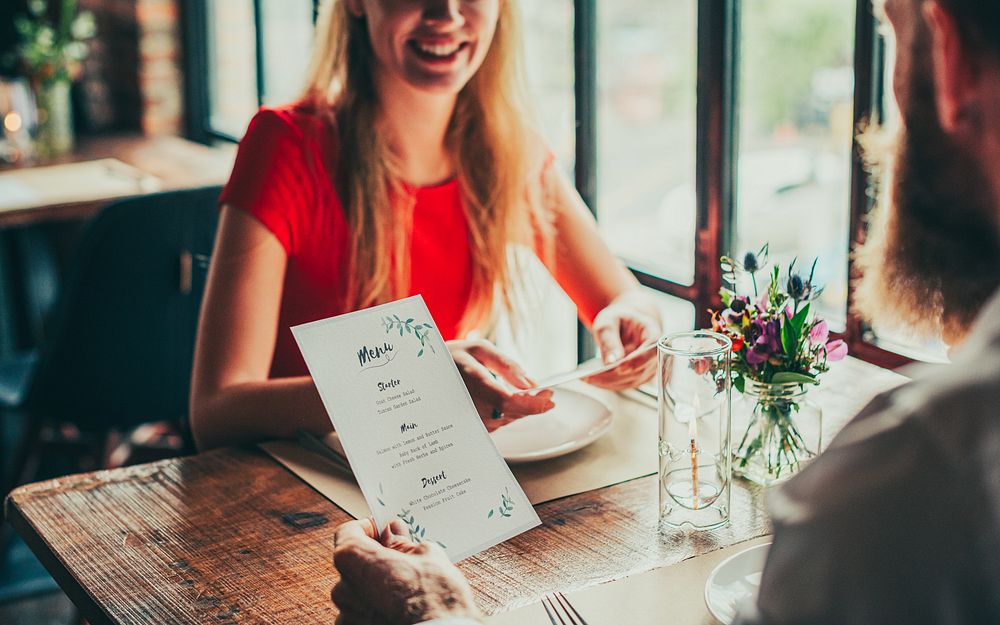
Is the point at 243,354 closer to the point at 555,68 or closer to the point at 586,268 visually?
the point at 586,268

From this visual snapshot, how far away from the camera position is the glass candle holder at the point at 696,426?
1.17 metres

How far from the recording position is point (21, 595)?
108 inches

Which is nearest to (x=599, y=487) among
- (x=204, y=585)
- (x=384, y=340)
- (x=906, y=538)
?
(x=384, y=340)

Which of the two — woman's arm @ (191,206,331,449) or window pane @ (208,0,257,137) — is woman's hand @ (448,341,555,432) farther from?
window pane @ (208,0,257,137)

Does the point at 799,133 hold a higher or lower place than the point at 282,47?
lower

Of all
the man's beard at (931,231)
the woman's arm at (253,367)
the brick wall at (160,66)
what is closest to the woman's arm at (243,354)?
the woman's arm at (253,367)

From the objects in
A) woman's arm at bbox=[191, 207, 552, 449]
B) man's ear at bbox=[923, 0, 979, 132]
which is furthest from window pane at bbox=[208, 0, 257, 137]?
man's ear at bbox=[923, 0, 979, 132]

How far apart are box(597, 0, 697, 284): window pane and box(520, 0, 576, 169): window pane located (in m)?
0.11

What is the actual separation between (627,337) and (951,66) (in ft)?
3.06

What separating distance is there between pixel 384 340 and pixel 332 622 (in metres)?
0.27

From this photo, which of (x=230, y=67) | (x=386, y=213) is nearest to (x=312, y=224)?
(x=386, y=213)

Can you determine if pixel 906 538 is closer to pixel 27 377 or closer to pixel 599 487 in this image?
pixel 599 487

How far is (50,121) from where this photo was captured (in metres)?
3.90

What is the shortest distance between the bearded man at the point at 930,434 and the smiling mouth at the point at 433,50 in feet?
3.25
